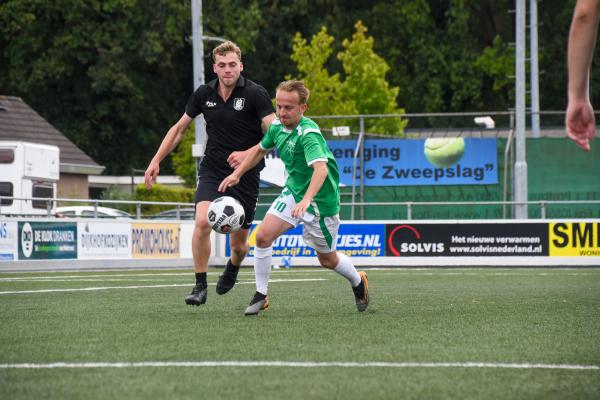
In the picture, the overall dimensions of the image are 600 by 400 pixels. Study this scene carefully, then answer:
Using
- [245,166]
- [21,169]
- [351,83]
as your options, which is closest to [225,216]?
[245,166]

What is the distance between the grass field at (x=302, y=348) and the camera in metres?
5.11

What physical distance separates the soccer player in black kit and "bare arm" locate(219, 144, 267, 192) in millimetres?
437

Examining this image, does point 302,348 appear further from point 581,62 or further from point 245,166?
point 581,62

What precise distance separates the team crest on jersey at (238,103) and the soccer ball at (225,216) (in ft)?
2.72

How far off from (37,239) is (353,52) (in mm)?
25136

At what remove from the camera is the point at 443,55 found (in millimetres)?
53375

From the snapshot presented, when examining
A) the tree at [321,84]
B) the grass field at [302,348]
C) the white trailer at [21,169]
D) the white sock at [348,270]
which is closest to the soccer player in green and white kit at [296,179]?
the white sock at [348,270]

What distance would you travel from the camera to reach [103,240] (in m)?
23.1

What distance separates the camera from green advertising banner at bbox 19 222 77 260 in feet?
69.7

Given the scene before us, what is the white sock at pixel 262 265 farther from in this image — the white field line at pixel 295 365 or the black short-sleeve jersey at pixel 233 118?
the white field line at pixel 295 365

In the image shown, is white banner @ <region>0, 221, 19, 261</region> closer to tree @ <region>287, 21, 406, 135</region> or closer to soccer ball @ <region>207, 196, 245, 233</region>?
soccer ball @ <region>207, 196, 245, 233</region>

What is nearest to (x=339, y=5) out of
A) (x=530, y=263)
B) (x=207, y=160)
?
(x=530, y=263)

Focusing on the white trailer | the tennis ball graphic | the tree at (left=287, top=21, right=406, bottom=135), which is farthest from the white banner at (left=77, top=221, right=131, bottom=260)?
the tree at (left=287, top=21, right=406, bottom=135)

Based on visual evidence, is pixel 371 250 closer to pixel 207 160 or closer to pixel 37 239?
pixel 37 239
